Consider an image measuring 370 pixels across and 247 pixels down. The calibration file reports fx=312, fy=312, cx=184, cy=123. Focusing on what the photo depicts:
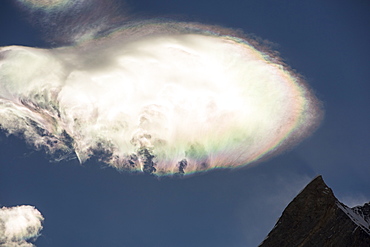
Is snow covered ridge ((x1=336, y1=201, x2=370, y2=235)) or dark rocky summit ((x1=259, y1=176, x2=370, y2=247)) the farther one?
snow covered ridge ((x1=336, y1=201, x2=370, y2=235))

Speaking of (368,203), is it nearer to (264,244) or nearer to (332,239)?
(332,239)

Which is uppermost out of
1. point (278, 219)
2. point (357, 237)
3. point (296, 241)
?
point (278, 219)

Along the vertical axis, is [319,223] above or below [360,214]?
above

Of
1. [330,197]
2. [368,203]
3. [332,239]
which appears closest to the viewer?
[332,239]

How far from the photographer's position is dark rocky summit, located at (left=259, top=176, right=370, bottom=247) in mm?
45938

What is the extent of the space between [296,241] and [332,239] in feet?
16.9

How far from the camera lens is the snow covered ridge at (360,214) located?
47.9 m

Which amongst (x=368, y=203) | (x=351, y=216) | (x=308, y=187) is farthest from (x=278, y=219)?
(x=368, y=203)

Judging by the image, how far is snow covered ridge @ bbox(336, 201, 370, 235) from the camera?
157 ft

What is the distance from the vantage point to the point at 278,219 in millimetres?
50750

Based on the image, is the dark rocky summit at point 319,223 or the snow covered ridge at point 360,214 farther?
the snow covered ridge at point 360,214

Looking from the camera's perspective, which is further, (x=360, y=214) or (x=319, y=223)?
(x=360, y=214)

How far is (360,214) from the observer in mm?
51406

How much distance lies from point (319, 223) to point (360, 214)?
31.4ft
